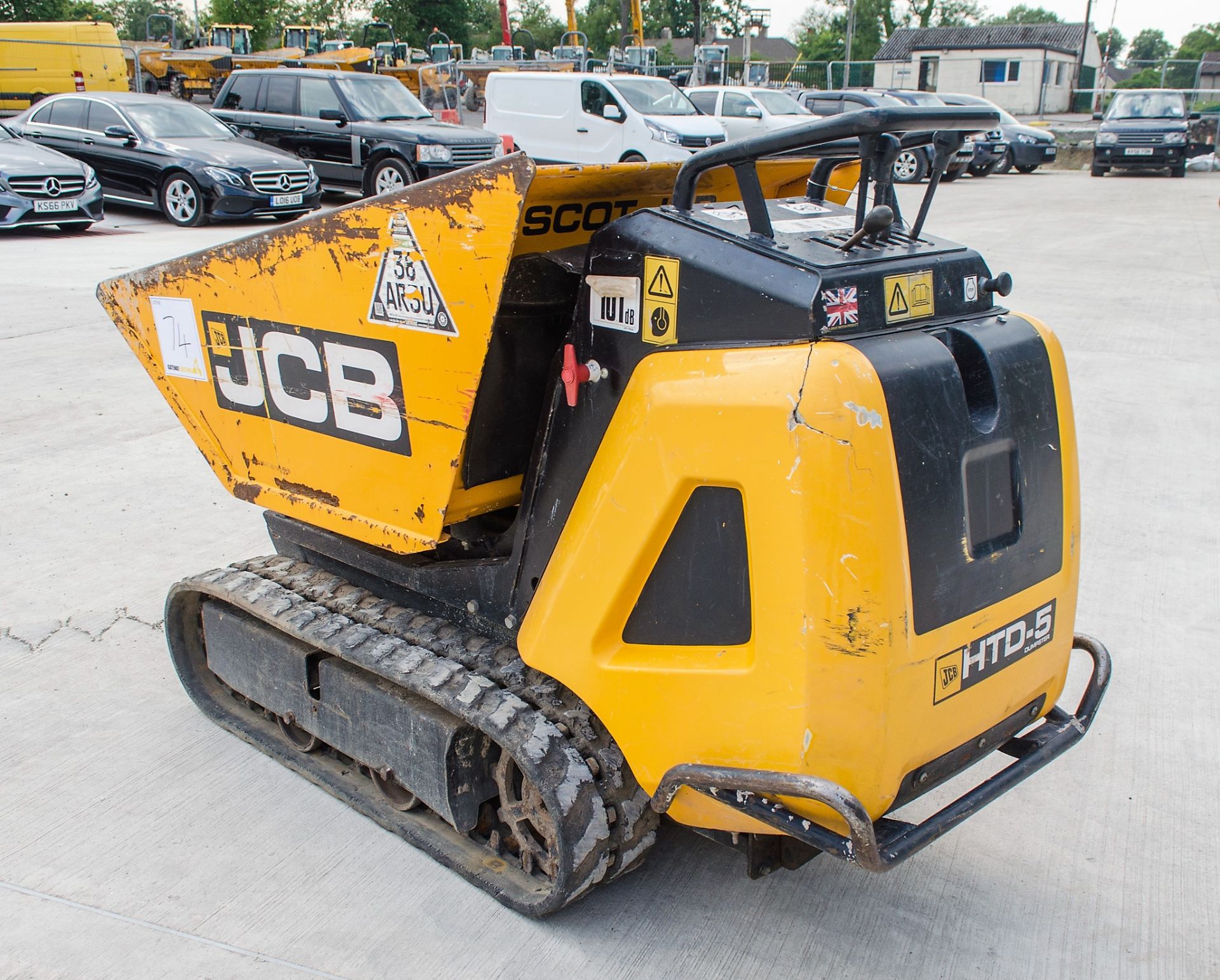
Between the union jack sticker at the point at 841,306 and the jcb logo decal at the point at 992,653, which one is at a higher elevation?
the union jack sticker at the point at 841,306

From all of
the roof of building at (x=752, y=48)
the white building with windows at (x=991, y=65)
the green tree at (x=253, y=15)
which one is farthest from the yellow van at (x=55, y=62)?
the roof of building at (x=752, y=48)

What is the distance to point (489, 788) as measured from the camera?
2709mm

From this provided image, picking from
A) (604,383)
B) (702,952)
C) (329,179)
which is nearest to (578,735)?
(702,952)

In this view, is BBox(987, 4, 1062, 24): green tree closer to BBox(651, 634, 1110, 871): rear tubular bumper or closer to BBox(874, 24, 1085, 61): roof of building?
BBox(874, 24, 1085, 61): roof of building

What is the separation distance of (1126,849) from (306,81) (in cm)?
1532

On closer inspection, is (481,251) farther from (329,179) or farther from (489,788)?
(329,179)

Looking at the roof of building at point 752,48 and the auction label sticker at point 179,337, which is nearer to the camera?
the auction label sticker at point 179,337

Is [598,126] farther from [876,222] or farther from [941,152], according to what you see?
[876,222]

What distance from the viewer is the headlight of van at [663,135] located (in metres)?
16.4

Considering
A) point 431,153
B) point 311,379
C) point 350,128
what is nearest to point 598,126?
point 431,153

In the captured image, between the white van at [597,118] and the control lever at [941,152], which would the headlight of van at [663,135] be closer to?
the white van at [597,118]

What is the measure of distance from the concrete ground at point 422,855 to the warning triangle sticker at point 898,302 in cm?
145

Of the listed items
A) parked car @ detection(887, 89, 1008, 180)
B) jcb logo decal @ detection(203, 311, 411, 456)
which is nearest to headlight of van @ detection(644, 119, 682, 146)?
parked car @ detection(887, 89, 1008, 180)

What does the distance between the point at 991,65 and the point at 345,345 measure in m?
58.8
